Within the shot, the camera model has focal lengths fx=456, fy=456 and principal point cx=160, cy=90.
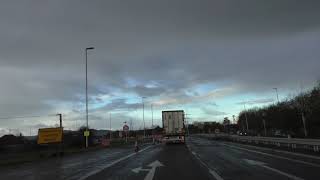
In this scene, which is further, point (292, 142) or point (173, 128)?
point (173, 128)

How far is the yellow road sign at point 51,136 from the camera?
4503 centimetres

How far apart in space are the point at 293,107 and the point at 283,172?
81319 mm

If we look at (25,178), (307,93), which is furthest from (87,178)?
(307,93)

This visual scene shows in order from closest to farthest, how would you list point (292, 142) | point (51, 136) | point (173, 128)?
1. point (292, 142)
2. point (51, 136)
3. point (173, 128)

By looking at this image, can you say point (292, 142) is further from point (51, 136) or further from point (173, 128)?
point (51, 136)

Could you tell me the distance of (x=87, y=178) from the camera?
54.9ft

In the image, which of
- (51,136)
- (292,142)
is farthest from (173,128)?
(292,142)

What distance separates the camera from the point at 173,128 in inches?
2197

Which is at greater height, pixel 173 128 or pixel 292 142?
pixel 173 128

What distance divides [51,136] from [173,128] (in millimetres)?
16339

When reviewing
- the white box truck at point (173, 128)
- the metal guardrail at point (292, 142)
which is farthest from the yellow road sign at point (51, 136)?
the metal guardrail at point (292, 142)

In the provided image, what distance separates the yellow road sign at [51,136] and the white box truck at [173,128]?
1504cm

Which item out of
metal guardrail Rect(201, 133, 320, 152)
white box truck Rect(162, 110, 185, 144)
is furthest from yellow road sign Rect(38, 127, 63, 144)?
metal guardrail Rect(201, 133, 320, 152)

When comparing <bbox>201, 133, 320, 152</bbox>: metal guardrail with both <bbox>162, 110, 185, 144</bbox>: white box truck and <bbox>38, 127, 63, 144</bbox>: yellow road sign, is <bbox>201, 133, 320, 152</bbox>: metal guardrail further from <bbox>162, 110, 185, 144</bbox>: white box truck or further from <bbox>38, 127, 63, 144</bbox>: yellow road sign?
<bbox>38, 127, 63, 144</bbox>: yellow road sign
